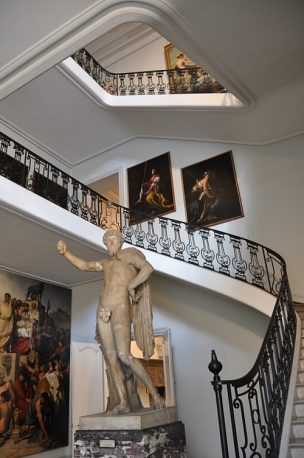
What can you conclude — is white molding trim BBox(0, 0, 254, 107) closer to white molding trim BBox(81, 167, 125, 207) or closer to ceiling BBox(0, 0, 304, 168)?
ceiling BBox(0, 0, 304, 168)

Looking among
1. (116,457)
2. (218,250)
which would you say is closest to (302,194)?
(218,250)

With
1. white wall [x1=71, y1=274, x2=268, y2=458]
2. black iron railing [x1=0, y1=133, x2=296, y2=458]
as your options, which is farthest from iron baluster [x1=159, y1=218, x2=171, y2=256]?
Answer: white wall [x1=71, y1=274, x2=268, y2=458]

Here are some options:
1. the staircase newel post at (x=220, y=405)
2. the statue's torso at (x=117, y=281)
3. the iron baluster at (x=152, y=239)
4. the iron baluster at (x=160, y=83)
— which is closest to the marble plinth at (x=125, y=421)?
the staircase newel post at (x=220, y=405)

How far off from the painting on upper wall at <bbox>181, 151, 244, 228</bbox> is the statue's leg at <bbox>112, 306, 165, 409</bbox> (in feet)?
17.9

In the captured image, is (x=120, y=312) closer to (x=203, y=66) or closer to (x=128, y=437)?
(x=128, y=437)

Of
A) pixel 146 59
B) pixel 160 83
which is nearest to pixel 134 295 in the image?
pixel 160 83

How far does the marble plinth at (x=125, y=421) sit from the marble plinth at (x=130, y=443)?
4cm

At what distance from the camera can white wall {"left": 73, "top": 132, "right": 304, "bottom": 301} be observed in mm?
7836

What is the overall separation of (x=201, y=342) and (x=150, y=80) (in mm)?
7611

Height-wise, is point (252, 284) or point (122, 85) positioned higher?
point (122, 85)

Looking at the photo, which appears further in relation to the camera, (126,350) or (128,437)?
(126,350)

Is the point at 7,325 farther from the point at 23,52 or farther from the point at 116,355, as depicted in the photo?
the point at 23,52

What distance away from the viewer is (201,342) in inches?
298

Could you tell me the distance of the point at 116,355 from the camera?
3471 millimetres
